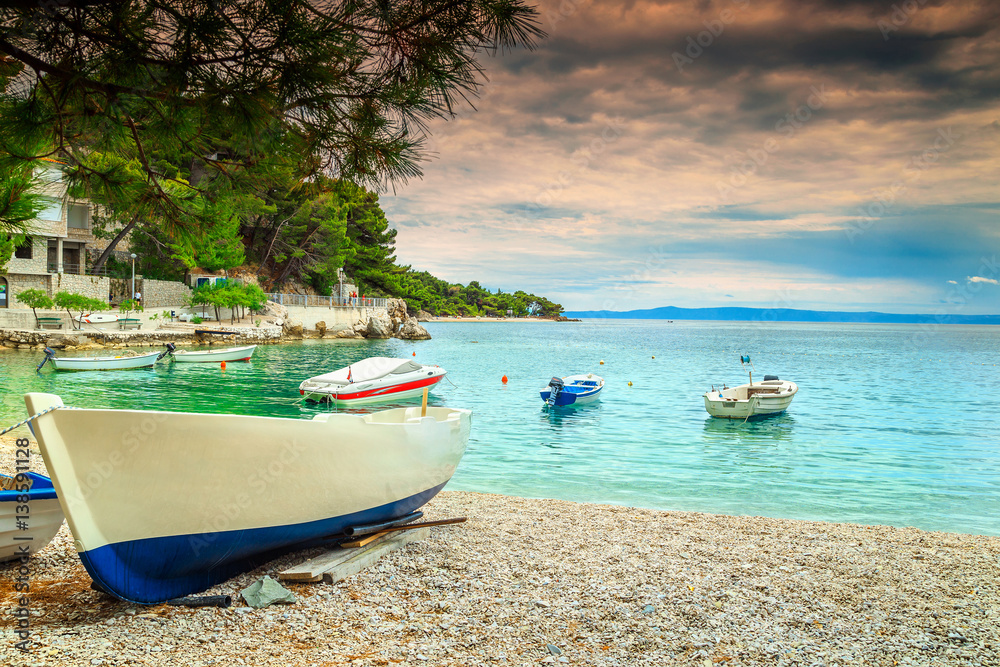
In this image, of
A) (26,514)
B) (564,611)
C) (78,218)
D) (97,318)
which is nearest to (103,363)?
(97,318)

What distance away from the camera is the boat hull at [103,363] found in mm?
22984

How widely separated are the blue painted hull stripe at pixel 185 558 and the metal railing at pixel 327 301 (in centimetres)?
4949

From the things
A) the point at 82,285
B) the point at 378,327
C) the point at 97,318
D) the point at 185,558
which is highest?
the point at 82,285

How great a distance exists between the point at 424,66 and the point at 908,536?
770 cm

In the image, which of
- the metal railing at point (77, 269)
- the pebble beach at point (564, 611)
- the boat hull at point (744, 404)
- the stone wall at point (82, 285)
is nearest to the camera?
the pebble beach at point (564, 611)

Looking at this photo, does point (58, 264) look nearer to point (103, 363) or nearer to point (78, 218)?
point (78, 218)

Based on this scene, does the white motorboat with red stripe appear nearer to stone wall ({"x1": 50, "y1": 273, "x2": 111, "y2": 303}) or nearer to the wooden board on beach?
the wooden board on beach

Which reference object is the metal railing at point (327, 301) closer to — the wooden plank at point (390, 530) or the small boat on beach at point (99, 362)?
the small boat on beach at point (99, 362)

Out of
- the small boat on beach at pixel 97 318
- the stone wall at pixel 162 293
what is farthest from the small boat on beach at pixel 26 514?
the stone wall at pixel 162 293

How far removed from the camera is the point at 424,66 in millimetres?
4027

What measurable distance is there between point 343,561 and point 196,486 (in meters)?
1.44

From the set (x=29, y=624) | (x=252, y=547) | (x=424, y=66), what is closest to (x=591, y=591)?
(x=252, y=547)

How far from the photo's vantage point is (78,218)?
138ft

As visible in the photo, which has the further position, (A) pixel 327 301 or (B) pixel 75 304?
(A) pixel 327 301
